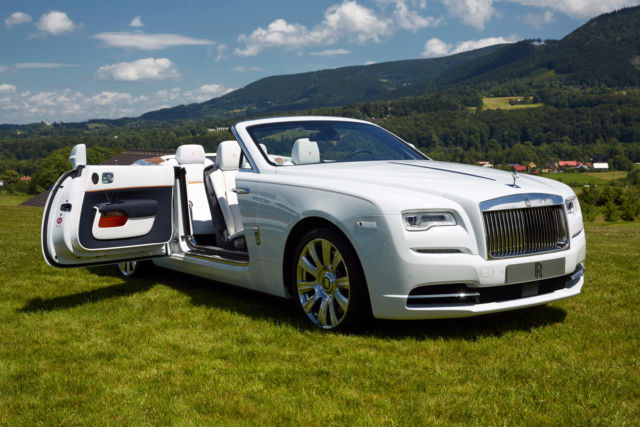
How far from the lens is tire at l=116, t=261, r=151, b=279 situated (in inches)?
280

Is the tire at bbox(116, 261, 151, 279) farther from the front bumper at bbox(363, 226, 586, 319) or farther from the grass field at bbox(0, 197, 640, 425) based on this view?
the front bumper at bbox(363, 226, 586, 319)

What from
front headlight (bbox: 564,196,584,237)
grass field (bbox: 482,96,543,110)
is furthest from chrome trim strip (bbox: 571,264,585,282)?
grass field (bbox: 482,96,543,110)

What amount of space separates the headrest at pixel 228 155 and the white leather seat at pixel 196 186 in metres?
1.05

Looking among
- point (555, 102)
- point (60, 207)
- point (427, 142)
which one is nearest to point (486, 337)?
point (60, 207)

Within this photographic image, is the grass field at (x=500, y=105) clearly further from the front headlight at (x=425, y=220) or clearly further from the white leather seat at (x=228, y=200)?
the front headlight at (x=425, y=220)

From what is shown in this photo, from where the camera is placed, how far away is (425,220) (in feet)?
13.5

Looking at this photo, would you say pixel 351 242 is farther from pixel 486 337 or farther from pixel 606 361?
pixel 606 361

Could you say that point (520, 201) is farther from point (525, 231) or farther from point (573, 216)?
point (573, 216)

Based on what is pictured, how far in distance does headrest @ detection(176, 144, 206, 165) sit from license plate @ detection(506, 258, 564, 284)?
3.79 m

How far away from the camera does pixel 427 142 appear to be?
9931cm

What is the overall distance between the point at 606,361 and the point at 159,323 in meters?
3.42

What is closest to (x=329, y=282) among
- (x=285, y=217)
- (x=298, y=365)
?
(x=285, y=217)

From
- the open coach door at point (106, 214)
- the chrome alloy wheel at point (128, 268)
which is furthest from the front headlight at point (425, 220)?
the chrome alloy wheel at point (128, 268)

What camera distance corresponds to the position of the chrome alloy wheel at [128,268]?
718 cm
